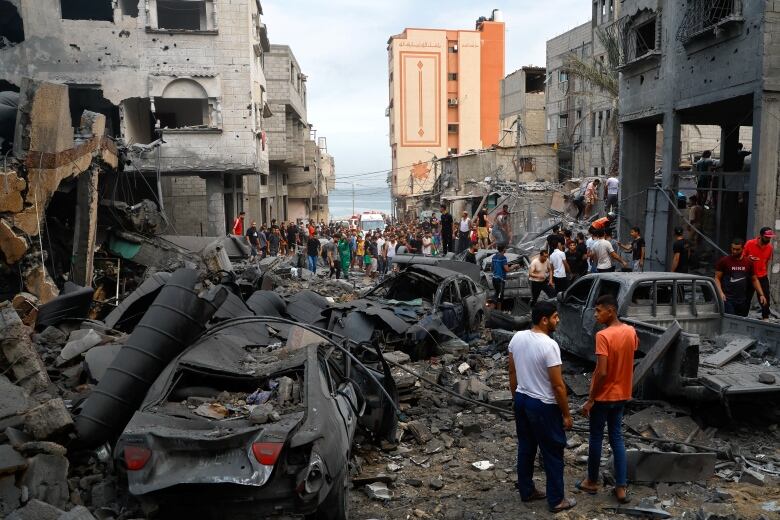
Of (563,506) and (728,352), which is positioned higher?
(728,352)

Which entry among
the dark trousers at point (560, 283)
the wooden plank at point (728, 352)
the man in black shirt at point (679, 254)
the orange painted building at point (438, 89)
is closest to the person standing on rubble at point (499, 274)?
the dark trousers at point (560, 283)

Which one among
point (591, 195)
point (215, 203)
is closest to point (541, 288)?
point (591, 195)

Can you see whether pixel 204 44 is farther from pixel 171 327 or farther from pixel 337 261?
pixel 171 327

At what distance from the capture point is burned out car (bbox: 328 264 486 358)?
32.0 ft

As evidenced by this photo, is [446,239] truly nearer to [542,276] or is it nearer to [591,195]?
[591,195]

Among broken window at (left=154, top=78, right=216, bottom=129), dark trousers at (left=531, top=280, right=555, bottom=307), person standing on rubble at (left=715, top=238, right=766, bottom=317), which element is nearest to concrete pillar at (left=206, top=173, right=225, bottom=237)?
broken window at (left=154, top=78, right=216, bottom=129)

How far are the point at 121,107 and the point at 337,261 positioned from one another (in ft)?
34.2

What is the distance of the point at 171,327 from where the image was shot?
5.85 metres

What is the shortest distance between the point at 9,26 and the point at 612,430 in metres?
26.6

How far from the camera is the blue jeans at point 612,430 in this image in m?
4.95

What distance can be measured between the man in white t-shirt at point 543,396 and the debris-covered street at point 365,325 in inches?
0.8

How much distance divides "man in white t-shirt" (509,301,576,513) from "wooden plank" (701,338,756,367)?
3.01 metres

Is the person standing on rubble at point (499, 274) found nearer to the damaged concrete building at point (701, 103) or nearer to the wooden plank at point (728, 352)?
the damaged concrete building at point (701, 103)

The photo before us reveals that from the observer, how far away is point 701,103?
13.5m
